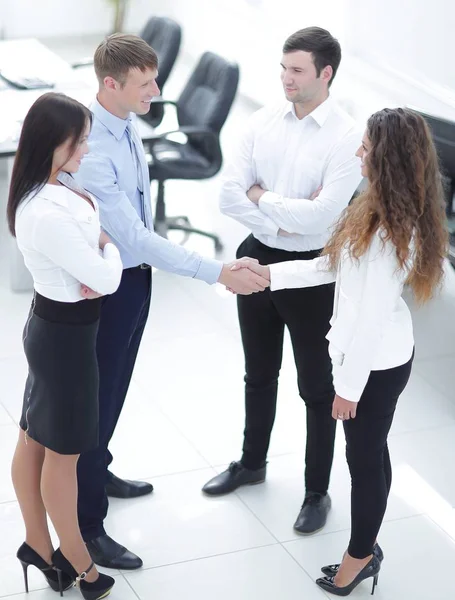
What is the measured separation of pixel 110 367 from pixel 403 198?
103 centimetres

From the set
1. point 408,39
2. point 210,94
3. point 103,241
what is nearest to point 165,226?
point 210,94

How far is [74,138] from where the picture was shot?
2543 mm

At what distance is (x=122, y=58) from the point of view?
2.84m

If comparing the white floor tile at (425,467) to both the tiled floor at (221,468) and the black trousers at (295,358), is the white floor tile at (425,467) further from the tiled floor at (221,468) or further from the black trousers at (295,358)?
the black trousers at (295,358)

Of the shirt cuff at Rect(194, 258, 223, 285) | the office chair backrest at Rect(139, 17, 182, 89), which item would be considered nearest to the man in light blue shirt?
the shirt cuff at Rect(194, 258, 223, 285)

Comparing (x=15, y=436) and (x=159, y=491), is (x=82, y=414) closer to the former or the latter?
(x=159, y=491)

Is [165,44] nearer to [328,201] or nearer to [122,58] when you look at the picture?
[328,201]

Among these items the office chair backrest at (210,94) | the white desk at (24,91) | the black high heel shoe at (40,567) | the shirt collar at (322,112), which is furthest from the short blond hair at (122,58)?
the office chair backrest at (210,94)

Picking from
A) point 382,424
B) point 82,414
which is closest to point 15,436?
point 82,414

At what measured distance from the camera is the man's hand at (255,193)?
329 cm

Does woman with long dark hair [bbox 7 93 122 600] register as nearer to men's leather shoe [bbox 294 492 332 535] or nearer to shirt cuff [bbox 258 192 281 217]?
shirt cuff [bbox 258 192 281 217]

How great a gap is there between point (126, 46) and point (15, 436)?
5.70 feet

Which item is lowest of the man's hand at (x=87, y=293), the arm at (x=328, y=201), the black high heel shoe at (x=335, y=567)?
the black high heel shoe at (x=335, y=567)

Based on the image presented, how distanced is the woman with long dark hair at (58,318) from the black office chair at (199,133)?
272cm
